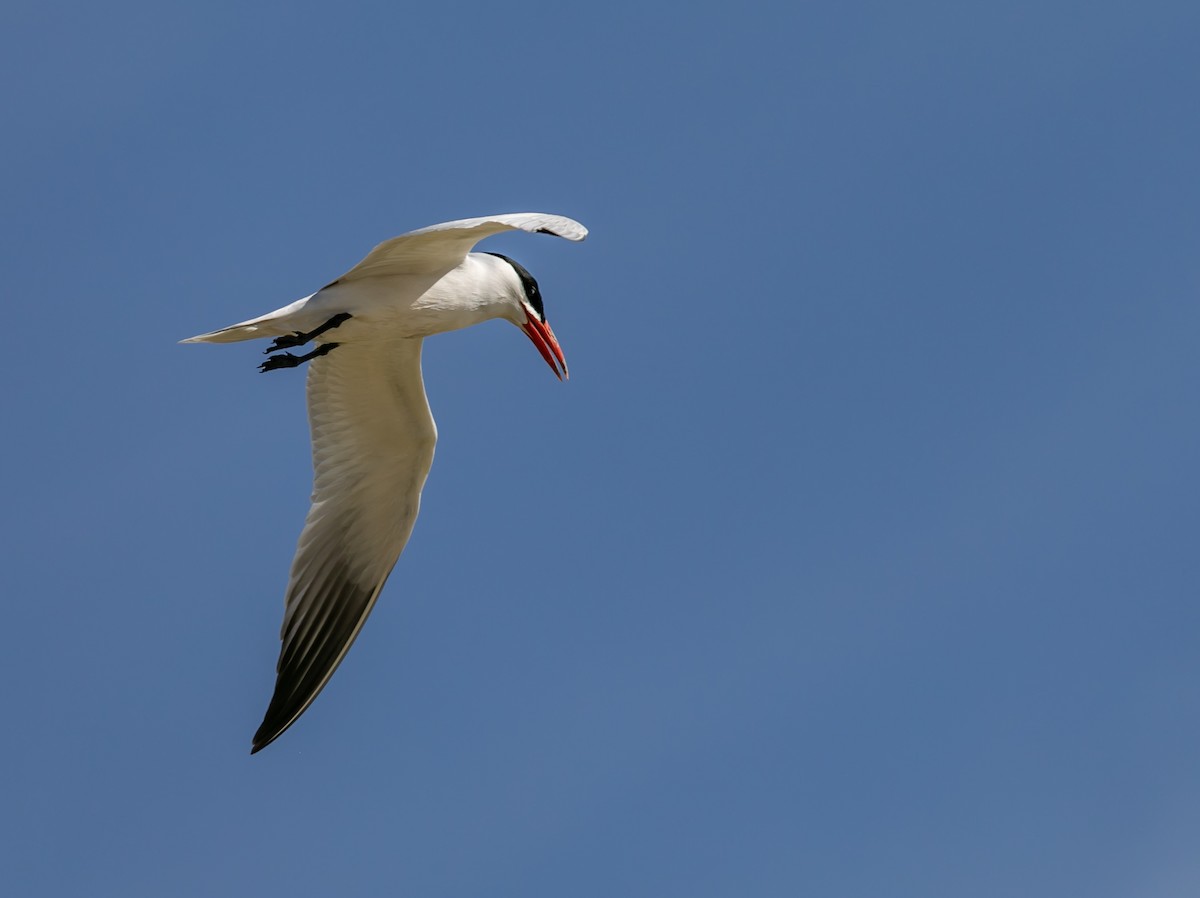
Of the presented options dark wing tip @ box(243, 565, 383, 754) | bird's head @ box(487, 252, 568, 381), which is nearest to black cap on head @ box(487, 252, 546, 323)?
bird's head @ box(487, 252, 568, 381)

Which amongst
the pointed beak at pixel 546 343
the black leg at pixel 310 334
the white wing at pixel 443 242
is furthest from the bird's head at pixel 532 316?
the black leg at pixel 310 334

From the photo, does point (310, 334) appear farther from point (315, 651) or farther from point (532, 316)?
point (315, 651)

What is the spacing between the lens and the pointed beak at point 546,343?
11430 mm

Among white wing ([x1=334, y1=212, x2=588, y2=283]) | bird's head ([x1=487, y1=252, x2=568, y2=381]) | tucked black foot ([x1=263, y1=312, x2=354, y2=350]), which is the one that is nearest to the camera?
white wing ([x1=334, y1=212, x2=588, y2=283])

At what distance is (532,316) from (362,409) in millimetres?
1576

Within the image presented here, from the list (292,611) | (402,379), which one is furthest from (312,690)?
(402,379)

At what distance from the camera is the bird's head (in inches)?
444

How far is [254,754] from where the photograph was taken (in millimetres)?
10727

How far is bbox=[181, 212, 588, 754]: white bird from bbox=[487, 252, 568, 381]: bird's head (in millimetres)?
10

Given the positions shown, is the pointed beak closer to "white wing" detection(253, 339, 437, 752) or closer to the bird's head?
the bird's head

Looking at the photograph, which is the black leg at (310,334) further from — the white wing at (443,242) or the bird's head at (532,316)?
the bird's head at (532,316)

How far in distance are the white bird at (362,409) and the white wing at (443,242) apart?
18 millimetres

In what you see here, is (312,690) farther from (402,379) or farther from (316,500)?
(402,379)

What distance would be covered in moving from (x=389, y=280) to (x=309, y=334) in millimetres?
655
